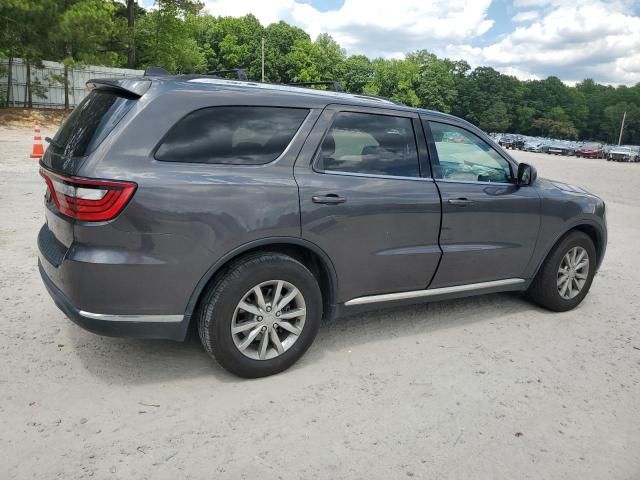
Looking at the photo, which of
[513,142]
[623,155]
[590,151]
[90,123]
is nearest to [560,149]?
[590,151]

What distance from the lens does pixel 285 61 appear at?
244ft

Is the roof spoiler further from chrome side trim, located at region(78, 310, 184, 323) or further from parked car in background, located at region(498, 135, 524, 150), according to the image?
parked car in background, located at region(498, 135, 524, 150)

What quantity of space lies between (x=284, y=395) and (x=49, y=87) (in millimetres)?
31752

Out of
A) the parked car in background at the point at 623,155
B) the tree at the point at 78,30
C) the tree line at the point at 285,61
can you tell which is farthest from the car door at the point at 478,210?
the parked car in background at the point at 623,155

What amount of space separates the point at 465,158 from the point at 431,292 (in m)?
1.10

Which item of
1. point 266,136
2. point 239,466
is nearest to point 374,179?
point 266,136

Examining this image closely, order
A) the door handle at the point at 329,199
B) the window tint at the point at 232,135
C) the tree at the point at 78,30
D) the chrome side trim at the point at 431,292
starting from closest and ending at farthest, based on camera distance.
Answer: the window tint at the point at 232,135, the door handle at the point at 329,199, the chrome side trim at the point at 431,292, the tree at the point at 78,30

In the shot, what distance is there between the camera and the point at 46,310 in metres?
4.20

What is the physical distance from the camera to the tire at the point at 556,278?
4719 millimetres

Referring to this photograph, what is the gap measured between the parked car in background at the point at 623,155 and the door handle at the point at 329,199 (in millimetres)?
48394

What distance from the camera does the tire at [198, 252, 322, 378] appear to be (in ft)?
10.2

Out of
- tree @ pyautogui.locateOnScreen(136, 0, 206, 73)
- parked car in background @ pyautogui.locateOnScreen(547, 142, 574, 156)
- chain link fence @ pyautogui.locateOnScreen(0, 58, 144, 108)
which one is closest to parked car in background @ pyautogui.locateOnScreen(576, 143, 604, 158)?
parked car in background @ pyautogui.locateOnScreen(547, 142, 574, 156)

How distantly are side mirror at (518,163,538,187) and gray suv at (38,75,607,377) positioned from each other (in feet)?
0.69

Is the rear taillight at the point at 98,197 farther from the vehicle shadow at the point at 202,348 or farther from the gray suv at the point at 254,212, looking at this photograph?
the vehicle shadow at the point at 202,348
